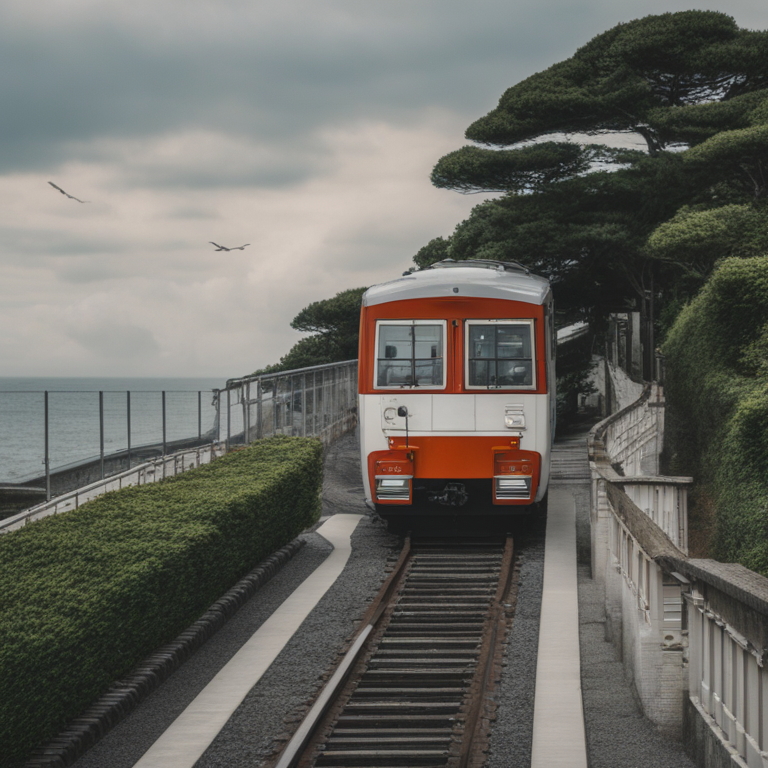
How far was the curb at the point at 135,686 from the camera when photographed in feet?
20.4

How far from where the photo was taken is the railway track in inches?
253

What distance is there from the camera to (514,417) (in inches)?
504

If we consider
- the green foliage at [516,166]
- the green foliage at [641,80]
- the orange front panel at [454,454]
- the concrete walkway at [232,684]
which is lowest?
the concrete walkway at [232,684]

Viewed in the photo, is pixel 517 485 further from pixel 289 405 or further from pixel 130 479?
pixel 289 405

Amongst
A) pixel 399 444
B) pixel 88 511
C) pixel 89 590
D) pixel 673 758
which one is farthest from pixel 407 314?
pixel 673 758

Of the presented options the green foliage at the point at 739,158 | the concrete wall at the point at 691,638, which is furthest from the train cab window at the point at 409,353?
the green foliage at the point at 739,158

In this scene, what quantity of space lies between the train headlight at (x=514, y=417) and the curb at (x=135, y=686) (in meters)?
3.89

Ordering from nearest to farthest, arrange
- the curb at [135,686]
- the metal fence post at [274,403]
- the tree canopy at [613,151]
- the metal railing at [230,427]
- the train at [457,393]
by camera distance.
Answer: the curb at [135,686]
the train at [457,393]
the metal railing at [230,427]
the metal fence post at [274,403]
the tree canopy at [613,151]

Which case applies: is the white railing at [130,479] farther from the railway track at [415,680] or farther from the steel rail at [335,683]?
the railway track at [415,680]

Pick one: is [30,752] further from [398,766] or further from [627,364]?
[627,364]

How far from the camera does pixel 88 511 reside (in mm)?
9578

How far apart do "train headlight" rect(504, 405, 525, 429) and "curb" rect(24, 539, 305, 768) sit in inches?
153

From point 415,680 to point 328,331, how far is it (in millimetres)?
42938

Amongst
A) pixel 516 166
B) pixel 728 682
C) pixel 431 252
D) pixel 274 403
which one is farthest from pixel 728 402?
pixel 431 252
